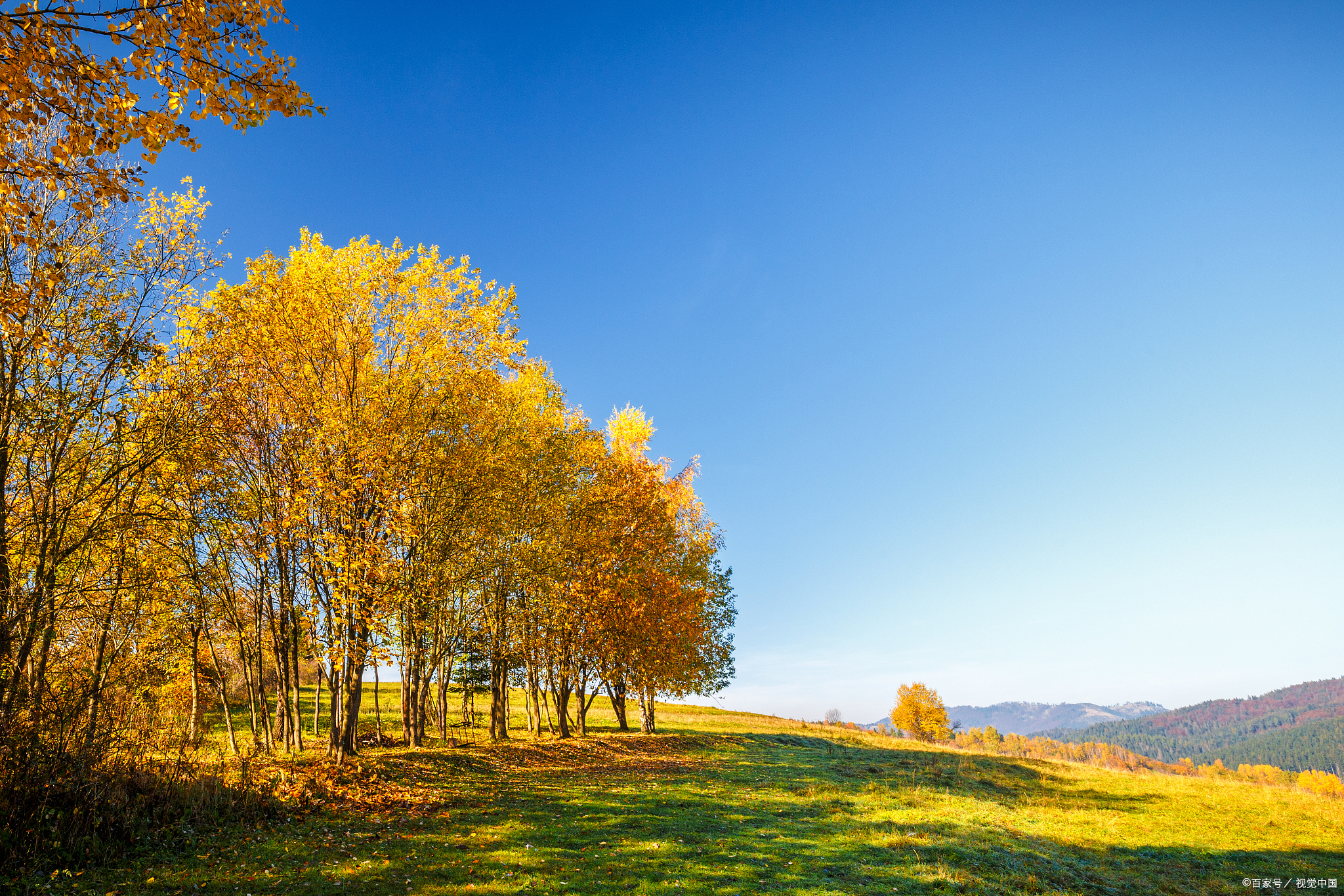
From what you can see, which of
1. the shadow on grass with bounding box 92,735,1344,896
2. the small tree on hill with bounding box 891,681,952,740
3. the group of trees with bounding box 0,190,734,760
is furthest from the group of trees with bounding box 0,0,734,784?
the small tree on hill with bounding box 891,681,952,740

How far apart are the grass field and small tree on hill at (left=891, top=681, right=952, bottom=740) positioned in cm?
5686

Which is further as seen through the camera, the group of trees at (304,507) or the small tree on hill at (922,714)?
the small tree on hill at (922,714)

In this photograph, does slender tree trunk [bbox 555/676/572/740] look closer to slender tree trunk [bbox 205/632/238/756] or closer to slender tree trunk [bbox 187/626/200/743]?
slender tree trunk [bbox 205/632/238/756]

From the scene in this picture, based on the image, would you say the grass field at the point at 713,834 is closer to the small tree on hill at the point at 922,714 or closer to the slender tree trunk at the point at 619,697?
the slender tree trunk at the point at 619,697

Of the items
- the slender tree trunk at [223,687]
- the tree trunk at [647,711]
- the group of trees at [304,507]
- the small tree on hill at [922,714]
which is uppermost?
the group of trees at [304,507]

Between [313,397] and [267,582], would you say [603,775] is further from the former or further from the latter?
[313,397]

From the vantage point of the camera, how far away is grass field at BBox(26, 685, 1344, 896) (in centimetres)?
1132

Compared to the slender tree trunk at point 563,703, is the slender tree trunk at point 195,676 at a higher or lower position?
higher

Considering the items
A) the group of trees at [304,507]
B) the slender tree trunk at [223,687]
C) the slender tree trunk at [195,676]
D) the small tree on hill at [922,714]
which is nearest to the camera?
the group of trees at [304,507]

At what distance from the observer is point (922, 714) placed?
82.8 meters

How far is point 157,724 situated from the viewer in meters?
14.2

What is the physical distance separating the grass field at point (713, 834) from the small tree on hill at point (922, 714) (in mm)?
56858

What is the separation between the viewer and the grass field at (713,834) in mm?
11320

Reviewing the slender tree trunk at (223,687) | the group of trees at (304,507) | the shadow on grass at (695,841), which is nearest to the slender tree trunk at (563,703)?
the group of trees at (304,507)
